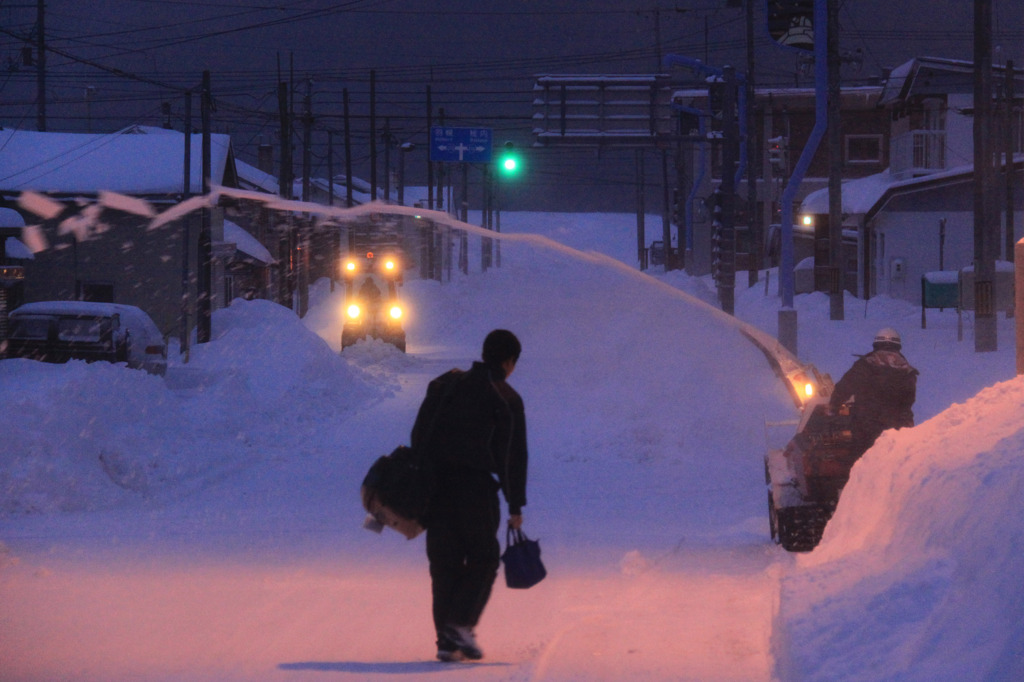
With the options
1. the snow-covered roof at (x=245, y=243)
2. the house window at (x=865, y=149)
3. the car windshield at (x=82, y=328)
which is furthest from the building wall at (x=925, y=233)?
the house window at (x=865, y=149)

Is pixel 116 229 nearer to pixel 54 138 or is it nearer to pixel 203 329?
pixel 54 138

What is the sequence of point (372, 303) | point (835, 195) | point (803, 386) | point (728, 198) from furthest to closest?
point (372, 303)
point (835, 195)
point (728, 198)
point (803, 386)

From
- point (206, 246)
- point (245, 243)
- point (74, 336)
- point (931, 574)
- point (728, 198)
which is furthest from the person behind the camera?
point (245, 243)

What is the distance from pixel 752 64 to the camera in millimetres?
44344

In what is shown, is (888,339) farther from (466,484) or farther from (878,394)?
(466,484)

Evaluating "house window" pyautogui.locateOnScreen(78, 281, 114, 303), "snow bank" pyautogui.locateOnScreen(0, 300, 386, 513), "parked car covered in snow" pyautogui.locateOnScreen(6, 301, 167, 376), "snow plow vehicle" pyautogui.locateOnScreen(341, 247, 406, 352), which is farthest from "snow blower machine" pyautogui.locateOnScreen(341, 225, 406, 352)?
"house window" pyautogui.locateOnScreen(78, 281, 114, 303)

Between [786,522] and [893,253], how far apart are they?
2917 cm

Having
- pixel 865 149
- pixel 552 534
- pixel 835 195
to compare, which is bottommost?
pixel 552 534

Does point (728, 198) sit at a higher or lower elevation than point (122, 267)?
higher

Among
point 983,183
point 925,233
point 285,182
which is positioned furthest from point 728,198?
point 285,182

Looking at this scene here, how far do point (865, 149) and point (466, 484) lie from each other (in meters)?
57.4

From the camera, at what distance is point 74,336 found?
23172 millimetres

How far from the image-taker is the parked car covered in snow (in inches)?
885

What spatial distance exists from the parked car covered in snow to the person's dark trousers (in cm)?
1712
